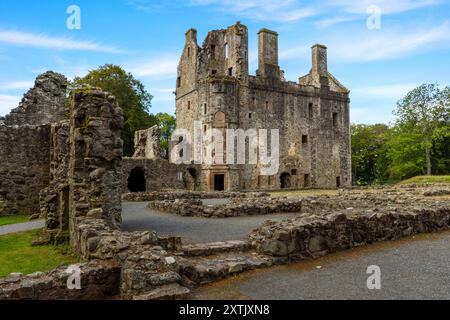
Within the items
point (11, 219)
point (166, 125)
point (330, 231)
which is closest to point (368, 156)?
point (166, 125)

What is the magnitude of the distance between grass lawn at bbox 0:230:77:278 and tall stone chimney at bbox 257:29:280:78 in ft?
109

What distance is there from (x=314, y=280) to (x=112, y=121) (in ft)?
22.5

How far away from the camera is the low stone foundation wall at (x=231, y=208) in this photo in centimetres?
1471

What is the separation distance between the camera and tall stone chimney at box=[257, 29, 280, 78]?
130 feet

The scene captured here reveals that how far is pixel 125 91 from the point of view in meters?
44.9

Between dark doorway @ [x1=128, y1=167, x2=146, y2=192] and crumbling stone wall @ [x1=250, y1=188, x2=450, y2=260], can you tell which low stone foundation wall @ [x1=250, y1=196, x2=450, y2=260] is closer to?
crumbling stone wall @ [x1=250, y1=188, x2=450, y2=260]

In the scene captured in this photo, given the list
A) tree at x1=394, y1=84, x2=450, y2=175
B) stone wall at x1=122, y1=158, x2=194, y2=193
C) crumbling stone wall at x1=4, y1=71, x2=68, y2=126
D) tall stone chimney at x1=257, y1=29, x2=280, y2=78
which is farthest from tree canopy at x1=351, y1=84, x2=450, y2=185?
crumbling stone wall at x1=4, y1=71, x2=68, y2=126

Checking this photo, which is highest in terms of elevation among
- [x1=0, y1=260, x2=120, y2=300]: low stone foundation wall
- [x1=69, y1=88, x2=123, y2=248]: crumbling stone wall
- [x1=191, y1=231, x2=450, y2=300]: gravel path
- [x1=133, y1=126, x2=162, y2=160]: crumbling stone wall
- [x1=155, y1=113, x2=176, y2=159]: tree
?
[x1=155, y1=113, x2=176, y2=159]: tree

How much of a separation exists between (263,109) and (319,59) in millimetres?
12028

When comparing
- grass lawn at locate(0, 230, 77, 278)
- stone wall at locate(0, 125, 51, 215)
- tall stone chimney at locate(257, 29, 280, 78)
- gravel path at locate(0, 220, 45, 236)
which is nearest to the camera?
grass lawn at locate(0, 230, 77, 278)

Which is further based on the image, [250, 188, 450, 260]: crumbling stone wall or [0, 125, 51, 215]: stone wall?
[0, 125, 51, 215]: stone wall

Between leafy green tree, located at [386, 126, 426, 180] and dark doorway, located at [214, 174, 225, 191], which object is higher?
leafy green tree, located at [386, 126, 426, 180]

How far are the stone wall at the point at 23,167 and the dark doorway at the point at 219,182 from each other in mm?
20294
